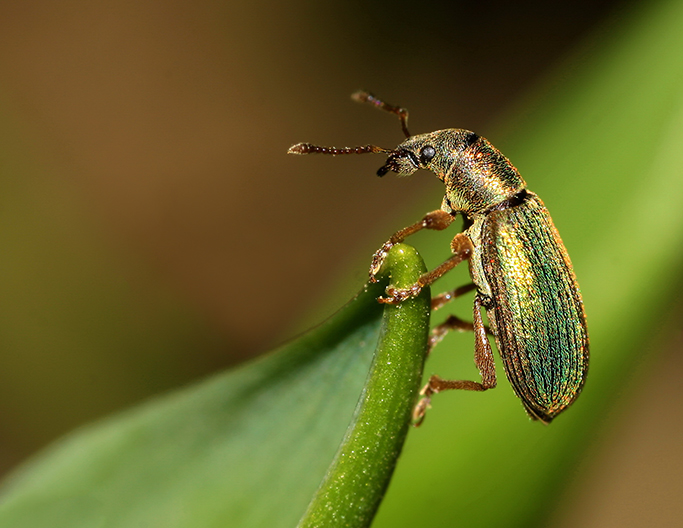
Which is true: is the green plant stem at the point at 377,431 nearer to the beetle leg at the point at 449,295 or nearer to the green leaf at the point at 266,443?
the green leaf at the point at 266,443

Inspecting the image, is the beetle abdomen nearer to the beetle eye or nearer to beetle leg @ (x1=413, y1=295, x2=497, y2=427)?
beetle leg @ (x1=413, y1=295, x2=497, y2=427)

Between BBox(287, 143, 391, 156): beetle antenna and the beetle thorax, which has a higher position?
the beetle thorax

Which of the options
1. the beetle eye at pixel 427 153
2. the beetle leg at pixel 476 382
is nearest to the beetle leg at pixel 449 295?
the beetle leg at pixel 476 382

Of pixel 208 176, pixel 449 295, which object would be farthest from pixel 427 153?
pixel 208 176

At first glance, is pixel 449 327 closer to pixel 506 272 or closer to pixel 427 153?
pixel 506 272

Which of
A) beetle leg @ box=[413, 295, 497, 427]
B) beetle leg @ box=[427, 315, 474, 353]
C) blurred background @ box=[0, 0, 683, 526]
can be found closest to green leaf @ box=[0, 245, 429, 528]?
beetle leg @ box=[413, 295, 497, 427]

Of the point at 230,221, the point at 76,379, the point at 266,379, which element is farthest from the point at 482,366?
the point at 230,221
